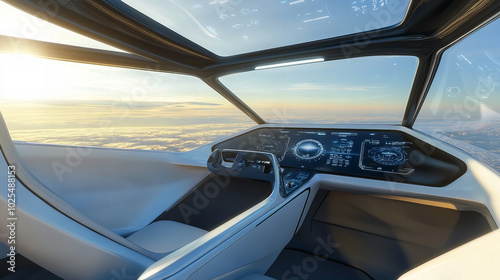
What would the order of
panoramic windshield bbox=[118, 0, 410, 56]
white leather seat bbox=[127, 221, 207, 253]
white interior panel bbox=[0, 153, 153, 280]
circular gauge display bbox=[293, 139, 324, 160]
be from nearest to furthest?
white interior panel bbox=[0, 153, 153, 280] → panoramic windshield bbox=[118, 0, 410, 56] → white leather seat bbox=[127, 221, 207, 253] → circular gauge display bbox=[293, 139, 324, 160]

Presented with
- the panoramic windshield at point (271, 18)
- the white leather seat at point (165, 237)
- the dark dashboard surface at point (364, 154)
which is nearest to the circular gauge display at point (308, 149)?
the dark dashboard surface at point (364, 154)

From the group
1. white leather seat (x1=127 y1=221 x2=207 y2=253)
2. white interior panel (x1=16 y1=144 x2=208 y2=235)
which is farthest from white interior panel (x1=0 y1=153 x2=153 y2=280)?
white interior panel (x1=16 y1=144 x2=208 y2=235)

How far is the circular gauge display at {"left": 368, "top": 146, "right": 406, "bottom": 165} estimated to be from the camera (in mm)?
1713

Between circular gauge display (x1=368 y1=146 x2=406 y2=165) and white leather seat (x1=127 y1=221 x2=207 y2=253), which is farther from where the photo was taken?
circular gauge display (x1=368 y1=146 x2=406 y2=165)

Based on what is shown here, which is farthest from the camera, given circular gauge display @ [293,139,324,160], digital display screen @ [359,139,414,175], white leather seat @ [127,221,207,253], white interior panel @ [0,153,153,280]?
circular gauge display @ [293,139,324,160]

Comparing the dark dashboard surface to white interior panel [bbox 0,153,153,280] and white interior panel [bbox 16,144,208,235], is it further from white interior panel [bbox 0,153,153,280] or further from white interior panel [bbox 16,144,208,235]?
white interior panel [bbox 0,153,153,280]

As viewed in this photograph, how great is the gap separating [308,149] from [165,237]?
51.1 inches

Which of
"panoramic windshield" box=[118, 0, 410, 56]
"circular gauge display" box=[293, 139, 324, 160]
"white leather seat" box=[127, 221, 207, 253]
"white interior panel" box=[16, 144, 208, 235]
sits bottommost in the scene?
"white leather seat" box=[127, 221, 207, 253]

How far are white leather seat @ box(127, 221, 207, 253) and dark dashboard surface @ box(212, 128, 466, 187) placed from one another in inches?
38.2

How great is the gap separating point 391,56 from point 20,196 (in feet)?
7.07

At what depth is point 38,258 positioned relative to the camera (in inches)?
28.8

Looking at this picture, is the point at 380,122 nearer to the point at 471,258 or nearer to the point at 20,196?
the point at 471,258

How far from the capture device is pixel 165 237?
5.01 feet

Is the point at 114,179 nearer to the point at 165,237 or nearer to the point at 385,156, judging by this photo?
the point at 165,237
